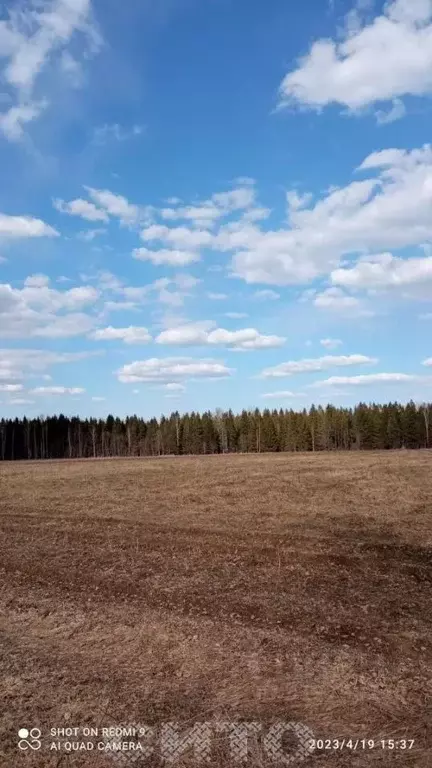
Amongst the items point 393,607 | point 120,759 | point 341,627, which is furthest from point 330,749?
point 393,607

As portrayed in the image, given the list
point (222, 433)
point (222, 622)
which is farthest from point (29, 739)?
point (222, 433)

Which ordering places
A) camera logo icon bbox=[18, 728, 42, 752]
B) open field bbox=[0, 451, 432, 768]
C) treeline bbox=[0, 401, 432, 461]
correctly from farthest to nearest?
1. treeline bbox=[0, 401, 432, 461]
2. open field bbox=[0, 451, 432, 768]
3. camera logo icon bbox=[18, 728, 42, 752]

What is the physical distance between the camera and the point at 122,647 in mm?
8156

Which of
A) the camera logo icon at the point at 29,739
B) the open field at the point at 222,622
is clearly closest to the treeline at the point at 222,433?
the open field at the point at 222,622

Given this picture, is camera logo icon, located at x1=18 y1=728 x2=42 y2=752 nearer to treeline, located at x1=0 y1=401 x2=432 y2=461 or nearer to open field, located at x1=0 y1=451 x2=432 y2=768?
open field, located at x1=0 y1=451 x2=432 y2=768

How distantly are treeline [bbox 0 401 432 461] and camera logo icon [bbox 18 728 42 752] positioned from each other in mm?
104766

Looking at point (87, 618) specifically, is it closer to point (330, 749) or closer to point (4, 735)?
point (4, 735)

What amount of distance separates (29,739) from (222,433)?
11564 cm

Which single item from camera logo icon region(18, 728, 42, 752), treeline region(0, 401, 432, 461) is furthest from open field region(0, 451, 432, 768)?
treeline region(0, 401, 432, 461)

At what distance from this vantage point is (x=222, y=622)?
9.02m

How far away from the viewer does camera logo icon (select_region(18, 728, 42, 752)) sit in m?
5.59

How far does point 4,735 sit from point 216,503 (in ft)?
51.8

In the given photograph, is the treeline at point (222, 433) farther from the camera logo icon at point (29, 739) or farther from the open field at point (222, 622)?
the camera logo icon at point (29, 739)

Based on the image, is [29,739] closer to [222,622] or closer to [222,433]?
[222,622]
